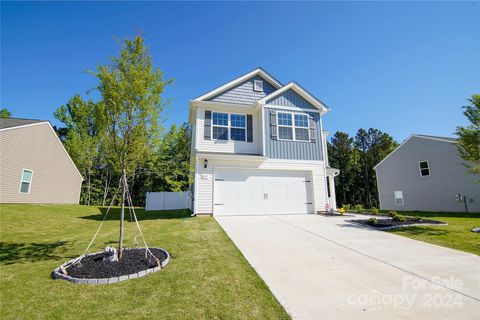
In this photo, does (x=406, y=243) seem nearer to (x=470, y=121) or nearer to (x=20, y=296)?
(x=470, y=121)

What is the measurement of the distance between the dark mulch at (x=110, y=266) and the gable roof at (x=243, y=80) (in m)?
8.70

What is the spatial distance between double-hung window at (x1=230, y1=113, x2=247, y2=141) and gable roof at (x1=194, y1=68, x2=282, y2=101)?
1599 millimetres

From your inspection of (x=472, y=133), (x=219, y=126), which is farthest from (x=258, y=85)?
(x=472, y=133)

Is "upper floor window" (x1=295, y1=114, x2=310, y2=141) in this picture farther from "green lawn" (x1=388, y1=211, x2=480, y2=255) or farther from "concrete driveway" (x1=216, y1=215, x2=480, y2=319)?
"concrete driveway" (x1=216, y1=215, x2=480, y2=319)

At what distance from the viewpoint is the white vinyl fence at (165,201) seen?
1880 cm

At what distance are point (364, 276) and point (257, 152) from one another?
8844mm

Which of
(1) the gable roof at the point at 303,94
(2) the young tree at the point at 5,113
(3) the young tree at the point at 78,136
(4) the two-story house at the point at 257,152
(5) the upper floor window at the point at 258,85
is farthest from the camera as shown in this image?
(2) the young tree at the point at 5,113

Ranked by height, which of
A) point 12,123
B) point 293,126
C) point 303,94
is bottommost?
point 293,126

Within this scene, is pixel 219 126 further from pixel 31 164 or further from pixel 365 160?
pixel 365 160

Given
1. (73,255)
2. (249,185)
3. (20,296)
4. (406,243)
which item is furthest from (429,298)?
(249,185)

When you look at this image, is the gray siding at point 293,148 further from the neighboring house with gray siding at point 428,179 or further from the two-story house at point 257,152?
the neighboring house with gray siding at point 428,179

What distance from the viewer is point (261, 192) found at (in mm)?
11672

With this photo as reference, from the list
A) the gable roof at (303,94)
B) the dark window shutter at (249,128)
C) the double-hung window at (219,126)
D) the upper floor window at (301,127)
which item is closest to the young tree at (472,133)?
the gable roof at (303,94)

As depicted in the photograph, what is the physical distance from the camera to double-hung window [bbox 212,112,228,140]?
1195 centimetres
